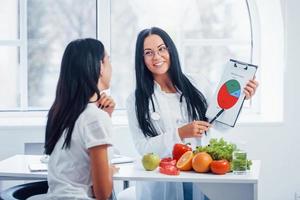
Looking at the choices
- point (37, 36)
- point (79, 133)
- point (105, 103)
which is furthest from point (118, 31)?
point (79, 133)

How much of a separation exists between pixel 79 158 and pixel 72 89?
0.97 ft

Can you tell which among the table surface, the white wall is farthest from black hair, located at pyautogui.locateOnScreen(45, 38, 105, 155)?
the white wall

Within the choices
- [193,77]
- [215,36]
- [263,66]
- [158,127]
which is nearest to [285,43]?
[263,66]

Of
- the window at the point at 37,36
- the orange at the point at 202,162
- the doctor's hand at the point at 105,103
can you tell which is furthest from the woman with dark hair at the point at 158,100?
the window at the point at 37,36

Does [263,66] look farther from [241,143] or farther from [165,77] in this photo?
[165,77]

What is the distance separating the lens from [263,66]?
4359 millimetres

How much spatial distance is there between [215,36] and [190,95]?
156cm

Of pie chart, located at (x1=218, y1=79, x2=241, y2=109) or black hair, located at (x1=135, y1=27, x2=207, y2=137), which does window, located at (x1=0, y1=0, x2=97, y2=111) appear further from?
pie chart, located at (x1=218, y1=79, x2=241, y2=109)

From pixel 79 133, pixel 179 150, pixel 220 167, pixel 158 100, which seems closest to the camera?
pixel 79 133

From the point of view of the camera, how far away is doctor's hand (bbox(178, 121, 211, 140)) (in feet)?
9.14

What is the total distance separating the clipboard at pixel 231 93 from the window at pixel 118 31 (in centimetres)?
166

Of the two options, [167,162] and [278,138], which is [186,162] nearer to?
[167,162]

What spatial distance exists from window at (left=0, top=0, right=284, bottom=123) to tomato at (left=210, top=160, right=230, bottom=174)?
6.93ft

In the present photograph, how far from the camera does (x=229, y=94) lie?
109 inches
